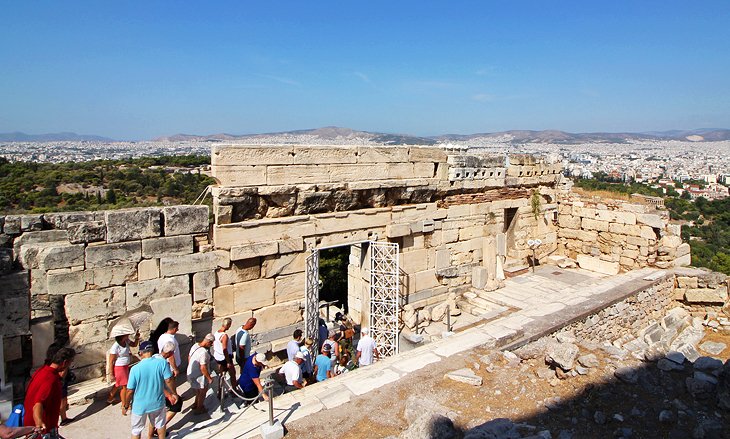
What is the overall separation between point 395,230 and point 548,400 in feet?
16.1

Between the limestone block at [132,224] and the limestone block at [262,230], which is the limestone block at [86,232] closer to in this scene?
the limestone block at [132,224]

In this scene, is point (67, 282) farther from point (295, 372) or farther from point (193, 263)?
point (295, 372)

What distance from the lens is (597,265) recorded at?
44.5 feet

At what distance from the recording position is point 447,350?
7.72 metres

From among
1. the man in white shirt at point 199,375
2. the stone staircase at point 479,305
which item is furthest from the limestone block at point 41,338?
the stone staircase at point 479,305

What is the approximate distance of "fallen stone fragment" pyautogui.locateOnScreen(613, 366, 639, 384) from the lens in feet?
20.9

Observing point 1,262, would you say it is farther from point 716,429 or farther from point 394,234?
point 716,429

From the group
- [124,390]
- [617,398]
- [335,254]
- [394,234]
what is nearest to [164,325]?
[124,390]

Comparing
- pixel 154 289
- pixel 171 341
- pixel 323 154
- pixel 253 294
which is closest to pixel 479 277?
pixel 323 154

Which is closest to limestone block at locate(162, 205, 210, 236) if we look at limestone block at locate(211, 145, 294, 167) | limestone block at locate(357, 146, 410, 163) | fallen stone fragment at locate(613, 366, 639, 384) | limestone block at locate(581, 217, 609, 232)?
limestone block at locate(211, 145, 294, 167)

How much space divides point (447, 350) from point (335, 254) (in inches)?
834

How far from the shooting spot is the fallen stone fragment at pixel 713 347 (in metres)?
10.1

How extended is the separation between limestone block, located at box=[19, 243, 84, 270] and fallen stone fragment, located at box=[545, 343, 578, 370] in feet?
24.3

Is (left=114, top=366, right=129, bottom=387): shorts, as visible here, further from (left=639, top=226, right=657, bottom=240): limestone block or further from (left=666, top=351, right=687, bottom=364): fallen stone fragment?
(left=639, top=226, right=657, bottom=240): limestone block
